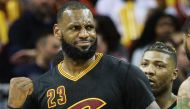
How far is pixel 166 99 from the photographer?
5.41 meters

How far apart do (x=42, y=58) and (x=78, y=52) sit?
3155 mm

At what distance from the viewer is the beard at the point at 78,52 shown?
15.3ft

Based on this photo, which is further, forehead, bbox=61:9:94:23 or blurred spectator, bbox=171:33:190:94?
blurred spectator, bbox=171:33:190:94

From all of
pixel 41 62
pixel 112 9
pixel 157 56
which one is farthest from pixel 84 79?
pixel 112 9

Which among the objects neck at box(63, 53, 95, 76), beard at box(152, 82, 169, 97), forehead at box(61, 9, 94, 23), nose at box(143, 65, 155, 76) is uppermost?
forehead at box(61, 9, 94, 23)

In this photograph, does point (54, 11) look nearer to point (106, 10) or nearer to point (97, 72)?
point (106, 10)

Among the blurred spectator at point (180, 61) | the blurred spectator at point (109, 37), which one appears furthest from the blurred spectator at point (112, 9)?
the blurred spectator at point (180, 61)

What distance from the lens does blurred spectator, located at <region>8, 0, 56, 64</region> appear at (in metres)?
8.44

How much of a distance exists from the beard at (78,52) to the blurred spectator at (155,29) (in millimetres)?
3198

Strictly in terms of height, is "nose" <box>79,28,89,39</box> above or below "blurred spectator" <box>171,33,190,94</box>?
above

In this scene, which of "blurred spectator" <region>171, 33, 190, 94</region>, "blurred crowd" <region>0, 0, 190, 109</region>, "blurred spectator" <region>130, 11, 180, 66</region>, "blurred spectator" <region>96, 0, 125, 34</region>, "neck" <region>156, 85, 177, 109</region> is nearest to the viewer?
"neck" <region>156, 85, 177, 109</region>

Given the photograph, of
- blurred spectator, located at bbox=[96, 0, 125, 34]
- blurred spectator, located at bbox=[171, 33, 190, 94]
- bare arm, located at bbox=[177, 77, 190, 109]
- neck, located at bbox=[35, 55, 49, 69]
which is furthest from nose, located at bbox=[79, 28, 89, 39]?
→ blurred spectator, located at bbox=[96, 0, 125, 34]

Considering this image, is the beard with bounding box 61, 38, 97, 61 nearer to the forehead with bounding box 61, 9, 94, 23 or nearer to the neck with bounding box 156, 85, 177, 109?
the forehead with bounding box 61, 9, 94, 23

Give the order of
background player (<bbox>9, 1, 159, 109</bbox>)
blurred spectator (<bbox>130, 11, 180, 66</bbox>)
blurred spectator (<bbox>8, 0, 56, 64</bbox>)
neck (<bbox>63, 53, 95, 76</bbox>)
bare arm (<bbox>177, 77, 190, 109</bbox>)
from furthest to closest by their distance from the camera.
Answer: blurred spectator (<bbox>8, 0, 56, 64</bbox>), blurred spectator (<bbox>130, 11, 180, 66</bbox>), neck (<bbox>63, 53, 95, 76</bbox>), background player (<bbox>9, 1, 159, 109</bbox>), bare arm (<bbox>177, 77, 190, 109</bbox>)
